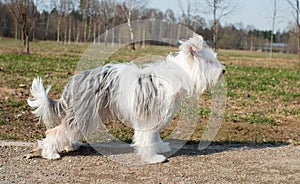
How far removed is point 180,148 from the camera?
6695mm

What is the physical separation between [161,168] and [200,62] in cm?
153

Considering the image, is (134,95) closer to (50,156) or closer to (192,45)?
(192,45)

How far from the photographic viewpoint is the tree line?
31.8m

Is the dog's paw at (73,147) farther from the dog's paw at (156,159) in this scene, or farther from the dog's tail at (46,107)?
the dog's paw at (156,159)

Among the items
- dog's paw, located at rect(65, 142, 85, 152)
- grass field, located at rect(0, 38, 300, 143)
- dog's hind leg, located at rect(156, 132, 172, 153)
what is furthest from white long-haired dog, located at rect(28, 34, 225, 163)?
grass field, located at rect(0, 38, 300, 143)

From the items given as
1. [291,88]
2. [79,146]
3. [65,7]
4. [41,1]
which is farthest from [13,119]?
[65,7]

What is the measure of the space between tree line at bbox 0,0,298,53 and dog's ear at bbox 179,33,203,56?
12.5ft

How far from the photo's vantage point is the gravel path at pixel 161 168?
205 inches

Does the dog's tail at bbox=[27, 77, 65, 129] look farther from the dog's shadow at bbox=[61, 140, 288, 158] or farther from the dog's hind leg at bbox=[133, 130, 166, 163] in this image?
the dog's hind leg at bbox=[133, 130, 166, 163]

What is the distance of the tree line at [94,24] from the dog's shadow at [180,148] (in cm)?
344

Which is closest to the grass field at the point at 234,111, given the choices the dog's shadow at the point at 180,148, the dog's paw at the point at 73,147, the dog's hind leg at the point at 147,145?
the dog's shadow at the point at 180,148

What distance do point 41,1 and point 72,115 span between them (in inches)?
1061

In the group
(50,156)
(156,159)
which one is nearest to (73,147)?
(50,156)

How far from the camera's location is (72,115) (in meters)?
5.68
